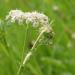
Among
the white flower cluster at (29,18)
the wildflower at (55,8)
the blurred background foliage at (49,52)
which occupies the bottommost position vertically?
the blurred background foliage at (49,52)

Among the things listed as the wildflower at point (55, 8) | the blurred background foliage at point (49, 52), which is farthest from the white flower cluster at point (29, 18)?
the wildflower at point (55, 8)

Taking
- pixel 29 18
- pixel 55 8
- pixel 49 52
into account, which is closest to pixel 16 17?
pixel 29 18

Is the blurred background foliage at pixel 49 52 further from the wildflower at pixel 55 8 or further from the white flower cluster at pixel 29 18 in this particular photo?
the white flower cluster at pixel 29 18

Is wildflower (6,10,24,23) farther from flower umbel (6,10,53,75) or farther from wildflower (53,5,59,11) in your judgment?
wildflower (53,5,59,11)

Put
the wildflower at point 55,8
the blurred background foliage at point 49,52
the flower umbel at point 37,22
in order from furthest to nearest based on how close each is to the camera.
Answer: the wildflower at point 55,8 → the blurred background foliage at point 49,52 → the flower umbel at point 37,22

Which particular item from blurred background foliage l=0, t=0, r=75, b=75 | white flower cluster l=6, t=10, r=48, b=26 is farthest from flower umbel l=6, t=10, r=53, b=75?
blurred background foliage l=0, t=0, r=75, b=75

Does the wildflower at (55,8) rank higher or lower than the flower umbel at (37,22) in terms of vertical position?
Answer: higher

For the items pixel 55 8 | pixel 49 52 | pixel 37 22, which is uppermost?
pixel 55 8

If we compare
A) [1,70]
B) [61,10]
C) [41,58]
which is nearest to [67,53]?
[41,58]

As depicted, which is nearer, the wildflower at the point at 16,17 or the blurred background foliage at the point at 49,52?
the wildflower at the point at 16,17

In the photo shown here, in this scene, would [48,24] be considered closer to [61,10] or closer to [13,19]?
[13,19]

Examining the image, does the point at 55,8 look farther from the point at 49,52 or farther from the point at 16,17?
the point at 16,17
